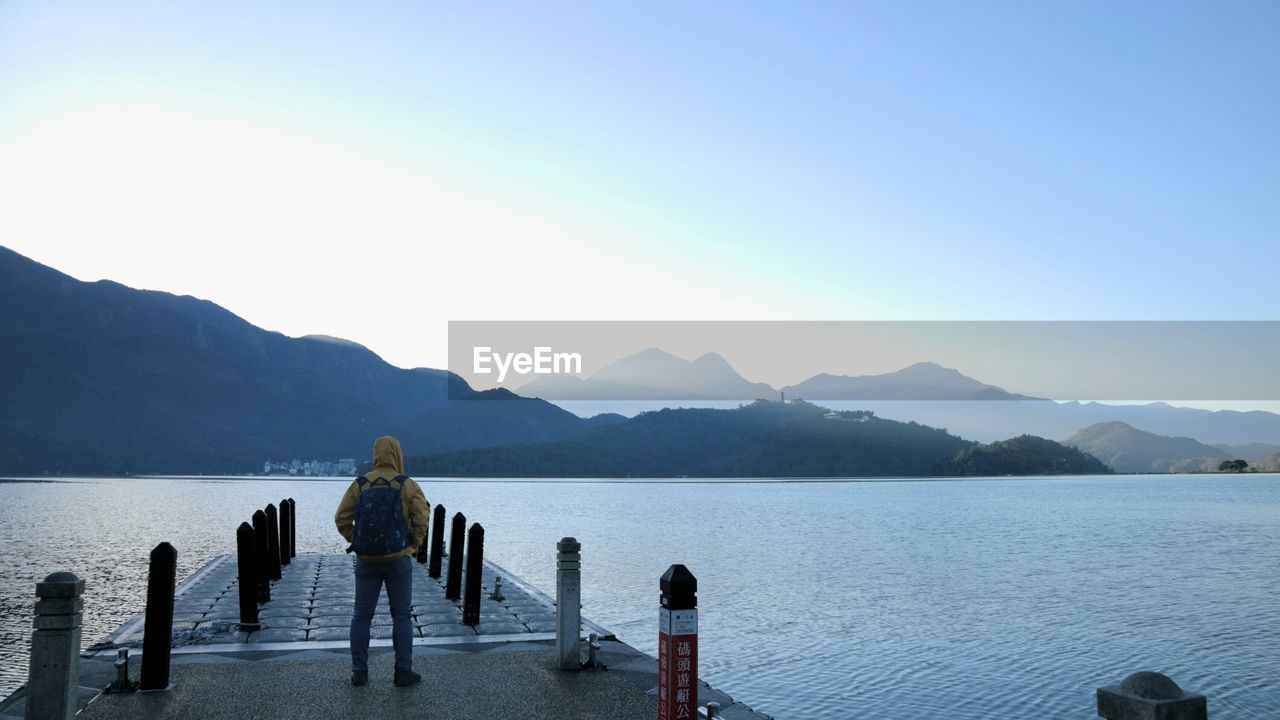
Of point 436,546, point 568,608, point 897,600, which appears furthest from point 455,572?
point 897,600

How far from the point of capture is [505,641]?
1210 cm

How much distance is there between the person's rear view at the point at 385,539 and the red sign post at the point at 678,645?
2907mm

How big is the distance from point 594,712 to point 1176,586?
28.9 meters

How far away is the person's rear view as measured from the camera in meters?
8.95

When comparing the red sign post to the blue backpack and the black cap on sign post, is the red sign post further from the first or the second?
the blue backpack

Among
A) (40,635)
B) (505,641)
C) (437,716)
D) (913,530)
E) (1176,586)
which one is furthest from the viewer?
(913,530)

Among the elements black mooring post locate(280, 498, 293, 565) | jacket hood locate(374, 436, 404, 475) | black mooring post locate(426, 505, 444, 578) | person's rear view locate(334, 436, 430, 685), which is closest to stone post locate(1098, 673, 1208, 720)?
person's rear view locate(334, 436, 430, 685)

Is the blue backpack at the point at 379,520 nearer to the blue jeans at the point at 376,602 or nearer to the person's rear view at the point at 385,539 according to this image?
the person's rear view at the point at 385,539

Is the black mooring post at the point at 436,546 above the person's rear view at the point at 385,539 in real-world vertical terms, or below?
below

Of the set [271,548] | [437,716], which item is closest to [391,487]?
[437,716]

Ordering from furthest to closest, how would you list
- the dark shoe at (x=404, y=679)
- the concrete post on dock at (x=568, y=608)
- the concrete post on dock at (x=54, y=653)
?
the concrete post on dock at (x=568, y=608), the dark shoe at (x=404, y=679), the concrete post on dock at (x=54, y=653)

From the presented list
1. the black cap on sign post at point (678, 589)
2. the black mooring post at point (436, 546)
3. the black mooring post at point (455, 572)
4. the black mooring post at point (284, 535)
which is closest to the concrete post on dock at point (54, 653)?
the black cap on sign post at point (678, 589)

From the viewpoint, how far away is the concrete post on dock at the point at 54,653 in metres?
7.05

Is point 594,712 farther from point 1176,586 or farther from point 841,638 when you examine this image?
point 1176,586
